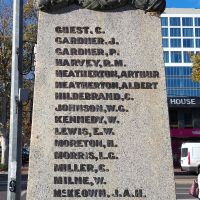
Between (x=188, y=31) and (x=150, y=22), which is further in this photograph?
(x=188, y=31)

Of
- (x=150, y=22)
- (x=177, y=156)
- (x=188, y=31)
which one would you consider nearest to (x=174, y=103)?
(x=177, y=156)

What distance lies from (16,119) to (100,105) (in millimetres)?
6043

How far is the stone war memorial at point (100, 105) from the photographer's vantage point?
22.9 feet

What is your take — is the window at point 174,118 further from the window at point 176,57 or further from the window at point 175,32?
the window at point 175,32

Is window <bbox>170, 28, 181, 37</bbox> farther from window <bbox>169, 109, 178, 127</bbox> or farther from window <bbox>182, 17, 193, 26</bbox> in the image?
window <bbox>169, 109, 178, 127</bbox>

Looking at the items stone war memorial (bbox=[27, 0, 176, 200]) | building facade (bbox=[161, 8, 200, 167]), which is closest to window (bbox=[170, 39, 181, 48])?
building facade (bbox=[161, 8, 200, 167])

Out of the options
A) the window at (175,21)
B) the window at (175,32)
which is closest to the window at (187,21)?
the window at (175,21)

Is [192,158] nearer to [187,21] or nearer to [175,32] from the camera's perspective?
[175,32]

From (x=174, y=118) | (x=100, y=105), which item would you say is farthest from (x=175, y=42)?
(x=100, y=105)

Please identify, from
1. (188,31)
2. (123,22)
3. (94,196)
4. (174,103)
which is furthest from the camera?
(188,31)

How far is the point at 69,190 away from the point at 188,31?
326ft

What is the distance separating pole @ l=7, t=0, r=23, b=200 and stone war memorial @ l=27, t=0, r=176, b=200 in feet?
16.8

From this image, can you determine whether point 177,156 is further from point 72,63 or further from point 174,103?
point 72,63

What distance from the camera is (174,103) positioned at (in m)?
50.4
